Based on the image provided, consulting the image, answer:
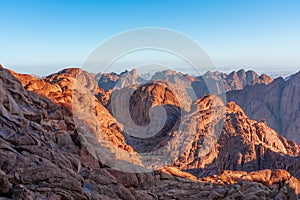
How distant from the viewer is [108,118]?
1935 inches

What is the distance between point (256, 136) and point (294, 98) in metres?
88.5

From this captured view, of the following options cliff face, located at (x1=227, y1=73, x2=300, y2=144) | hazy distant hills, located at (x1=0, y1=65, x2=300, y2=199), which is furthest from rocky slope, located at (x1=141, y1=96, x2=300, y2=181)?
cliff face, located at (x1=227, y1=73, x2=300, y2=144)

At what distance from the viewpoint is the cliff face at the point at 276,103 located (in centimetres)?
14112

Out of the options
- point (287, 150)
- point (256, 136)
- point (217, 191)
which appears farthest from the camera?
point (287, 150)

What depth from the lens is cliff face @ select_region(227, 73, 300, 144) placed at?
14112 cm

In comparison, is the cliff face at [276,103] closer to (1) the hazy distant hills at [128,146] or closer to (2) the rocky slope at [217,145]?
(1) the hazy distant hills at [128,146]

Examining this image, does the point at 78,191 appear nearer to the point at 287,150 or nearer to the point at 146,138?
the point at 146,138

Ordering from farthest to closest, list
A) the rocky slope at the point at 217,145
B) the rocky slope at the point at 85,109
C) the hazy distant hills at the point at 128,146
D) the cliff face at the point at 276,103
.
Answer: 1. the cliff face at the point at 276,103
2. the rocky slope at the point at 217,145
3. the rocky slope at the point at 85,109
4. the hazy distant hills at the point at 128,146

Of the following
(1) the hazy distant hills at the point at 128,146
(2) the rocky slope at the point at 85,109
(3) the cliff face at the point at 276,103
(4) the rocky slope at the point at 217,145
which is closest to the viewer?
(1) the hazy distant hills at the point at 128,146

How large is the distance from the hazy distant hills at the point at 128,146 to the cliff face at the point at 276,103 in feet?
213

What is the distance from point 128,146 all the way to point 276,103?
441ft

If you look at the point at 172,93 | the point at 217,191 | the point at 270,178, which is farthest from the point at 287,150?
the point at 217,191

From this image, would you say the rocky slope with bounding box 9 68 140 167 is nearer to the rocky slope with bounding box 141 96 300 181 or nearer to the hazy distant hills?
the hazy distant hills

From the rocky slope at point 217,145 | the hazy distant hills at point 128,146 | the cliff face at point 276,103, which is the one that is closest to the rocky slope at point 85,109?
the hazy distant hills at point 128,146
